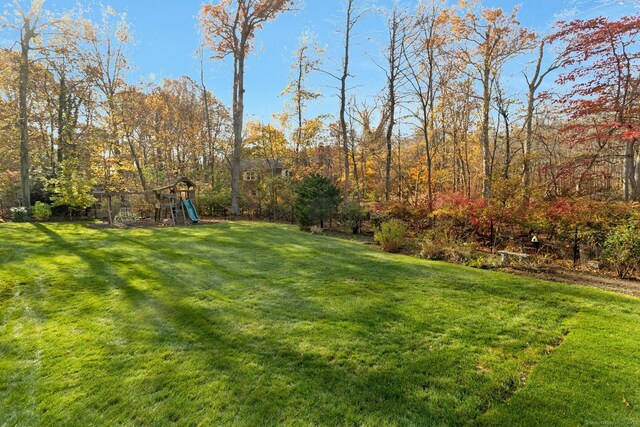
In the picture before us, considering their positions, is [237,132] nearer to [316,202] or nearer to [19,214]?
[316,202]

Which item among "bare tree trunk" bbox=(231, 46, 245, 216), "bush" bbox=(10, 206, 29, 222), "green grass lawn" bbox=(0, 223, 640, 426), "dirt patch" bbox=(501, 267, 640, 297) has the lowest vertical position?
"green grass lawn" bbox=(0, 223, 640, 426)

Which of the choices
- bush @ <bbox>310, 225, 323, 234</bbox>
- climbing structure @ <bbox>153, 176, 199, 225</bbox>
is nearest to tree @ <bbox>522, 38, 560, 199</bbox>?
bush @ <bbox>310, 225, 323, 234</bbox>

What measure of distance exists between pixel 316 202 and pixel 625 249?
777cm

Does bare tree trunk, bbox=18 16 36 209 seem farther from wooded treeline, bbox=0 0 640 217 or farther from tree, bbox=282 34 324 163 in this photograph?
tree, bbox=282 34 324 163

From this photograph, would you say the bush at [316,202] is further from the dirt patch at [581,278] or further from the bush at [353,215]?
the dirt patch at [581,278]

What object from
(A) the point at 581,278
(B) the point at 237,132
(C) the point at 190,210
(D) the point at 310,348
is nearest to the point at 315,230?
(C) the point at 190,210

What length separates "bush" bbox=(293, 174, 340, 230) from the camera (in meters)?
10.6

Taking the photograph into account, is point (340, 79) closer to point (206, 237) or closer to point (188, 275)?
point (206, 237)

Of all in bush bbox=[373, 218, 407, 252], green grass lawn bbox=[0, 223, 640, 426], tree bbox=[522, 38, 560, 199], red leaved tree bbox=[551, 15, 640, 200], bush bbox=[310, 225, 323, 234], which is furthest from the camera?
tree bbox=[522, 38, 560, 199]

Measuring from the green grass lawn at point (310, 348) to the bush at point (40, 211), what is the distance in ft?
31.7

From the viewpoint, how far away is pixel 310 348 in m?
2.86

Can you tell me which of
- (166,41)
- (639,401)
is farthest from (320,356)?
(166,41)

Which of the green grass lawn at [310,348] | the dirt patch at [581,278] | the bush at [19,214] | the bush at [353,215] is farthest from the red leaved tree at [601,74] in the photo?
the bush at [19,214]

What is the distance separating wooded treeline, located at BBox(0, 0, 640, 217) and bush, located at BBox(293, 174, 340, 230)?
2.74 m
